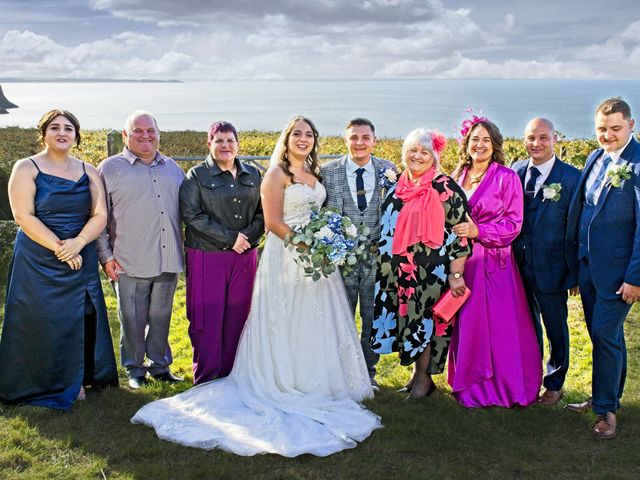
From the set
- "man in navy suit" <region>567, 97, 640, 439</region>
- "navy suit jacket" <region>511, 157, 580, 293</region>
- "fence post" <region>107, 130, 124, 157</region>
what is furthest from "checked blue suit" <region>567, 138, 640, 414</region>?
"fence post" <region>107, 130, 124, 157</region>

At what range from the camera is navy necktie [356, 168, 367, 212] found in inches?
218

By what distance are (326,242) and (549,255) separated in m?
1.85

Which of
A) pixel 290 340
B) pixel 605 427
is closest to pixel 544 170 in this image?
pixel 605 427

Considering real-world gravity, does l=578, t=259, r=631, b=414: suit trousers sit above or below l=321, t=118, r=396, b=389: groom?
below

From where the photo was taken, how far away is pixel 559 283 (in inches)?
206

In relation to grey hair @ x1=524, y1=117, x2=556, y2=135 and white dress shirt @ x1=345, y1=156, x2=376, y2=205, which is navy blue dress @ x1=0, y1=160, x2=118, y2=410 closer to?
white dress shirt @ x1=345, y1=156, x2=376, y2=205

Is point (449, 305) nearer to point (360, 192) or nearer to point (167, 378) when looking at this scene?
point (360, 192)

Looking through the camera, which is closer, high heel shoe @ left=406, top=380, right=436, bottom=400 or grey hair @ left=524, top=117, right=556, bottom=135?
grey hair @ left=524, top=117, right=556, bottom=135

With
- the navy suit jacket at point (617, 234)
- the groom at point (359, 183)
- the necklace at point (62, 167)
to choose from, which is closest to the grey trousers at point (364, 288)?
the groom at point (359, 183)

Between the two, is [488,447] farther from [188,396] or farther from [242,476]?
[188,396]

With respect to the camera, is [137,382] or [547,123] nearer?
[547,123]

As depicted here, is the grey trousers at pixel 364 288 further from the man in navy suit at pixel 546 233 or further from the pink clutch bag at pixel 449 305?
the man in navy suit at pixel 546 233

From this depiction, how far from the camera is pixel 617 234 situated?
461 cm

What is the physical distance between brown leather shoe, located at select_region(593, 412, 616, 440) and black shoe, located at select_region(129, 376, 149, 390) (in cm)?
388
